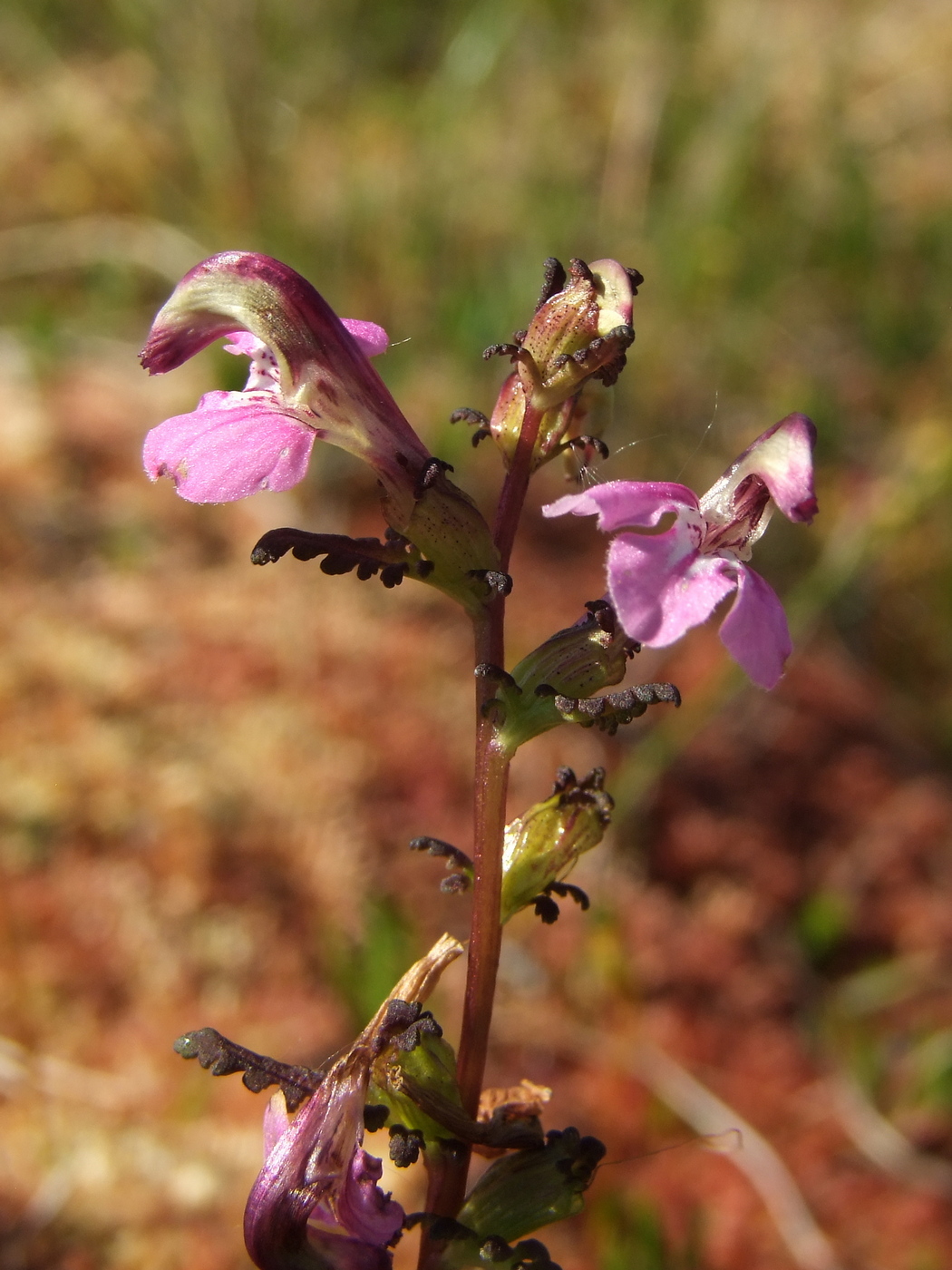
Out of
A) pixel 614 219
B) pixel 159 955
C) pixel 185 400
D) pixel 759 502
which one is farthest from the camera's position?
pixel 614 219

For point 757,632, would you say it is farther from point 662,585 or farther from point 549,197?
point 549,197

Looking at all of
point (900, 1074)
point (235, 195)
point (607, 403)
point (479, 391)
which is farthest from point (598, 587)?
point (607, 403)

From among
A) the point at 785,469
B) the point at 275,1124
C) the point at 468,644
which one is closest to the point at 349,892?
the point at 468,644

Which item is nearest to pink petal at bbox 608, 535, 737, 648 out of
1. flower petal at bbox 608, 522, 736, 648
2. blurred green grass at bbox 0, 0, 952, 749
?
flower petal at bbox 608, 522, 736, 648

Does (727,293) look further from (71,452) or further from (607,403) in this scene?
(607,403)

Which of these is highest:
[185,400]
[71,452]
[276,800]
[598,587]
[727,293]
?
[727,293]

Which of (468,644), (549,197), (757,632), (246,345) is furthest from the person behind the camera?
(549,197)
